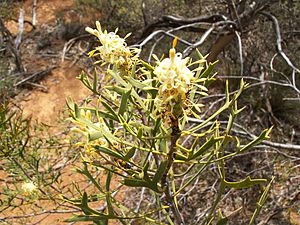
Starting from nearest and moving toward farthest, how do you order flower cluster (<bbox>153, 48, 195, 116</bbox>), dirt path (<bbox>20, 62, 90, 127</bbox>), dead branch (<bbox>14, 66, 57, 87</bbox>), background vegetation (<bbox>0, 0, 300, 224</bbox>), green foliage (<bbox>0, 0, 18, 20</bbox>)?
1. flower cluster (<bbox>153, 48, 195, 116</bbox>)
2. background vegetation (<bbox>0, 0, 300, 224</bbox>)
3. dirt path (<bbox>20, 62, 90, 127</bbox>)
4. dead branch (<bbox>14, 66, 57, 87</bbox>)
5. green foliage (<bbox>0, 0, 18, 20</bbox>)

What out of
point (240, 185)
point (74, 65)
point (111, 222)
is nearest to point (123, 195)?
point (111, 222)

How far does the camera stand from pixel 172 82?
496mm

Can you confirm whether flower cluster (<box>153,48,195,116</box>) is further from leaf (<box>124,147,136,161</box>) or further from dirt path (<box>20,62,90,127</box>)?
dirt path (<box>20,62,90,127</box>)

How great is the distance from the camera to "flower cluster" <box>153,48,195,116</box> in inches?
19.7

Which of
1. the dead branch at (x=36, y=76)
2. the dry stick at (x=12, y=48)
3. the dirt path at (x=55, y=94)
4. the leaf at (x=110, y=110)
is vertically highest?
the leaf at (x=110, y=110)

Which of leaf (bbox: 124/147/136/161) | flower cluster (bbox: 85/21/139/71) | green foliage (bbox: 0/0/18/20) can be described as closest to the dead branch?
green foliage (bbox: 0/0/18/20)

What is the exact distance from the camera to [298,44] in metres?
3.49

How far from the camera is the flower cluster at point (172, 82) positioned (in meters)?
0.50

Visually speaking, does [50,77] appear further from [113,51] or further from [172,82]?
[172,82]

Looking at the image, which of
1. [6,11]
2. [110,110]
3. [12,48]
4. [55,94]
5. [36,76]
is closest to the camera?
[110,110]

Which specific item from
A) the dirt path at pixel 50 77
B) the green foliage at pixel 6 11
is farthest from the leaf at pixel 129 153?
the green foliage at pixel 6 11

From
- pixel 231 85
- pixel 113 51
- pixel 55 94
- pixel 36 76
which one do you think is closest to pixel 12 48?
pixel 36 76

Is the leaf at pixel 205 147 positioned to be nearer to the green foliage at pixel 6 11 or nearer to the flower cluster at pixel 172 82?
the flower cluster at pixel 172 82

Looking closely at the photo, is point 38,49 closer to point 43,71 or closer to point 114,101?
point 43,71
